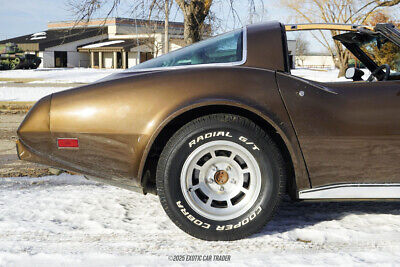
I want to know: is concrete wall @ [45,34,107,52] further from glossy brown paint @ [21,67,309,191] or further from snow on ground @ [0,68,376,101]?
glossy brown paint @ [21,67,309,191]

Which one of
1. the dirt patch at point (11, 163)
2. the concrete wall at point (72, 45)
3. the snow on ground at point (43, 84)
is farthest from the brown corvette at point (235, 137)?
the concrete wall at point (72, 45)

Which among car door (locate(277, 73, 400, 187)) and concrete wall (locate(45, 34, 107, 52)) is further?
concrete wall (locate(45, 34, 107, 52))

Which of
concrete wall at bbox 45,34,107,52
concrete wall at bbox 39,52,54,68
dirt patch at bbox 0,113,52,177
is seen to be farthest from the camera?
concrete wall at bbox 45,34,107,52

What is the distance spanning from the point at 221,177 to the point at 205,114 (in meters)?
0.41

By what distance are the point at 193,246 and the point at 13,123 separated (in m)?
6.49

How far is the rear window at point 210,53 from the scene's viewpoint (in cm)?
279

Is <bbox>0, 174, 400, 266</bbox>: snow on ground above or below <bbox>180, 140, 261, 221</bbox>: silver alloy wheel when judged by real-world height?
below

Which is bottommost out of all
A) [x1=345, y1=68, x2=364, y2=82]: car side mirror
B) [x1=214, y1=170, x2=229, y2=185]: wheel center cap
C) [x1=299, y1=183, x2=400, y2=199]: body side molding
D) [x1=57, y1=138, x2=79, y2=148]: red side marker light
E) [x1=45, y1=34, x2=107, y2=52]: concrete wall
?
[x1=299, y1=183, x2=400, y2=199]: body side molding

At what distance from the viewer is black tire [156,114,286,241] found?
8.32 ft

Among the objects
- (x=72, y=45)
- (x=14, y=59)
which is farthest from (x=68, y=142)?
(x=72, y=45)

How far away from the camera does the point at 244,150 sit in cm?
256

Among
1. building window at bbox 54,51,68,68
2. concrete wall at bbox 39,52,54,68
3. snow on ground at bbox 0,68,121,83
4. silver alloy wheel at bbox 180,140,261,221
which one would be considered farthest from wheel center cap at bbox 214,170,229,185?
building window at bbox 54,51,68,68

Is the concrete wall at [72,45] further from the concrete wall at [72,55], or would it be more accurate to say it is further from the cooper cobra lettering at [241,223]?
the cooper cobra lettering at [241,223]

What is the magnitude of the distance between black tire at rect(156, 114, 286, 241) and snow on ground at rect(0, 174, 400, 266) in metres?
0.11
